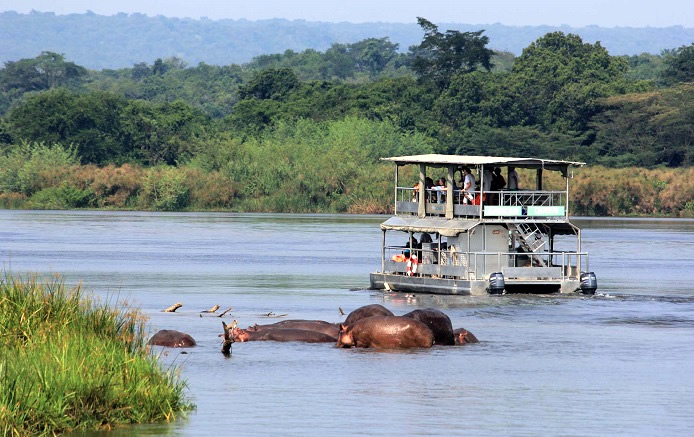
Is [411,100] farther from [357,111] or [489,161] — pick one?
[489,161]

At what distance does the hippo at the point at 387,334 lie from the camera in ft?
91.2

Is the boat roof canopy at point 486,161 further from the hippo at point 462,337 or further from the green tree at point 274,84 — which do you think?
the green tree at point 274,84

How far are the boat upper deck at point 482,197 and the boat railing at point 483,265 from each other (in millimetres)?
1065

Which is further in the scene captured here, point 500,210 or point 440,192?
point 440,192

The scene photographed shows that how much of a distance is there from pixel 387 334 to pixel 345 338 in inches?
33.9

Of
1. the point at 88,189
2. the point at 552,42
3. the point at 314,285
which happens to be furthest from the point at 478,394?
the point at 552,42

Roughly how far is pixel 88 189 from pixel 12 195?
7.35 meters

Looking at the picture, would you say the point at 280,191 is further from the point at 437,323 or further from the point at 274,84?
the point at 437,323

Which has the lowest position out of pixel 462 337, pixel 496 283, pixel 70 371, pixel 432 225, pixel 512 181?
pixel 462 337

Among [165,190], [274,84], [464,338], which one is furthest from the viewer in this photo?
[274,84]

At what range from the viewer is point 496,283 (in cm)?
3925

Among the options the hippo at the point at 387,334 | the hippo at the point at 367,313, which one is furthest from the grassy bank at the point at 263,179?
the hippo at the point at 387,334

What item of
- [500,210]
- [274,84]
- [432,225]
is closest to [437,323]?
[500,210]

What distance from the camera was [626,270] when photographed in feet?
182
